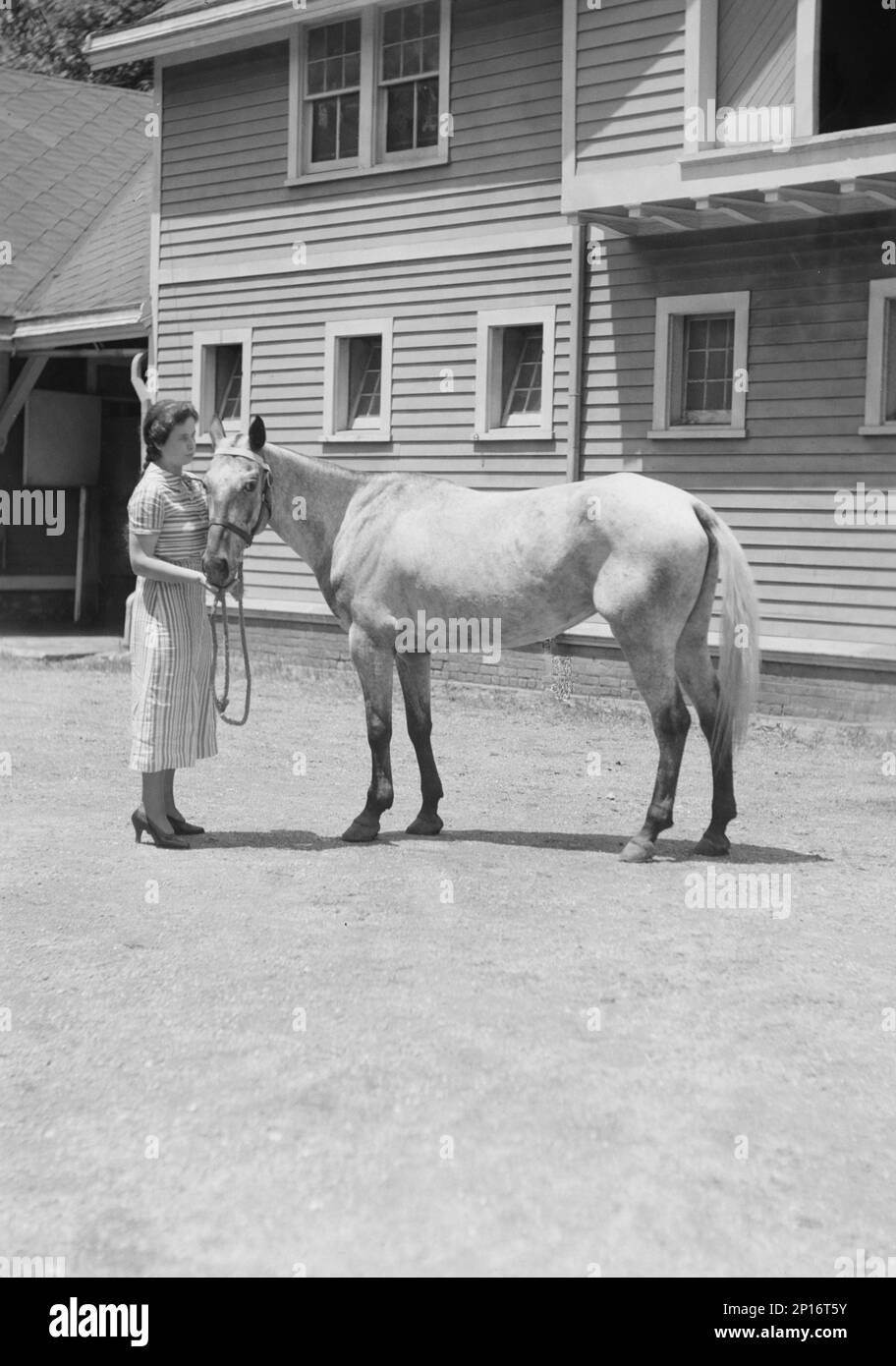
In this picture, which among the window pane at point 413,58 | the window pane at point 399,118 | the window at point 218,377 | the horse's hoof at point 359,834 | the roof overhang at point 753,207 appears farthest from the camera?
the window at point 218,377

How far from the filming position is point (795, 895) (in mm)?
7453

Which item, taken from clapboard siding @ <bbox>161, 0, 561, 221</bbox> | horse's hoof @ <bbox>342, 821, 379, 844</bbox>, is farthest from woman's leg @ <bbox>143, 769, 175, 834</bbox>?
clapboard siding @ <bbox>161, 0, 561, 221</bbox>

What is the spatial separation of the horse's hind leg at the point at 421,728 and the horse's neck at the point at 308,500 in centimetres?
63

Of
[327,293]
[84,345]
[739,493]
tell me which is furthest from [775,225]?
[84,345]

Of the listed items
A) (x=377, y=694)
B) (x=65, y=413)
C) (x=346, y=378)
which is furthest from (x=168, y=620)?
(x=65, y=413)

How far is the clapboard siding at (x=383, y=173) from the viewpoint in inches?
644

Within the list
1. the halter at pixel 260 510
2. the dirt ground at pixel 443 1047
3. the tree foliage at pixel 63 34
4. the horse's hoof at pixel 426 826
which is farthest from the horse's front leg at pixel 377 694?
the tree foliage at pixel 63 34

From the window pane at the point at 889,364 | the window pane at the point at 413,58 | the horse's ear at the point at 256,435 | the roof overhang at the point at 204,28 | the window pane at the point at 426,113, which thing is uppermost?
the roof overhang at the point at 204,28

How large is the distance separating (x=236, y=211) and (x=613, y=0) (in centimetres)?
564

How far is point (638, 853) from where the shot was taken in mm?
8094

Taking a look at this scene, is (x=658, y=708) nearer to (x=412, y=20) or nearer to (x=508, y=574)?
(x=508, y=574)

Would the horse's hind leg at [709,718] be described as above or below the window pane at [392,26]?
below

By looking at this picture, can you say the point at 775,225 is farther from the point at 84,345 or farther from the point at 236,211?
the point at 84,345

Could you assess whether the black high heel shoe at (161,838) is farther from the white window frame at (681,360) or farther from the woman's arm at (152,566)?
the white window frame at (681,360)
